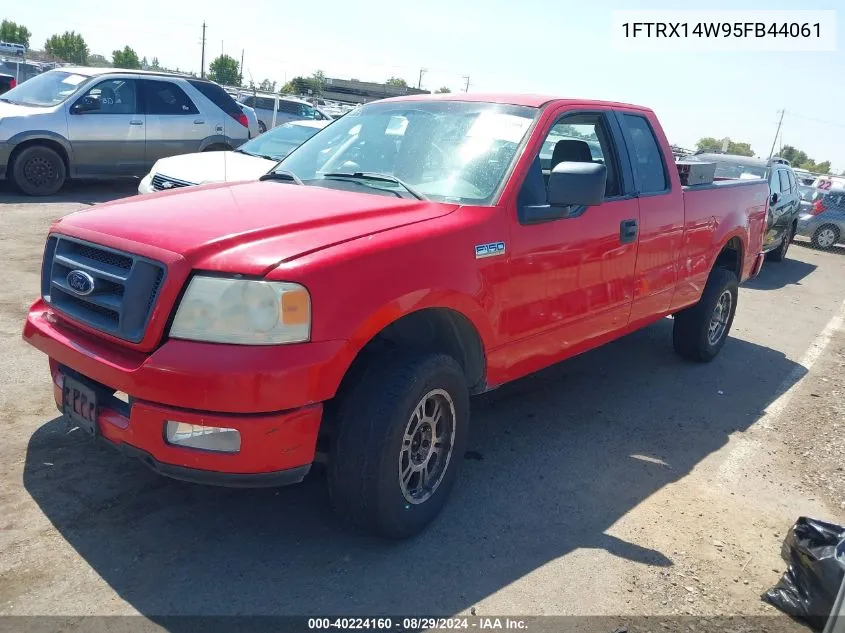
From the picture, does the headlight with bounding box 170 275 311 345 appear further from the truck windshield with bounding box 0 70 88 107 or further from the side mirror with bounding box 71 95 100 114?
the truck windshield with bounding box 0 70 88 107

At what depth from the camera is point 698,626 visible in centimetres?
306

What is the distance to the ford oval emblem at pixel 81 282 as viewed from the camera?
314 cm

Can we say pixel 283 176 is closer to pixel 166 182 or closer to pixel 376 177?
pixel 376 177

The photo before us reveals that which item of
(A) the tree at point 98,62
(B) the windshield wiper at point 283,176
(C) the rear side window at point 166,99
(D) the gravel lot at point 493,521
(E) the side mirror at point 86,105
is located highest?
(A) the tree at point 98,62

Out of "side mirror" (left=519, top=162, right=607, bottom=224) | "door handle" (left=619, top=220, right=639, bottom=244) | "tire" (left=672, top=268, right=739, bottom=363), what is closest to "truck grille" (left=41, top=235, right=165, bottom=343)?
"side mirror" (left=519, top=162, right=607, bottom=224)

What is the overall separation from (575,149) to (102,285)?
288 centimetres

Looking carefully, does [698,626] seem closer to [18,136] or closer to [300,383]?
[300,383]

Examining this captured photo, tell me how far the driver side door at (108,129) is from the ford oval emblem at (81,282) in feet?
29.9

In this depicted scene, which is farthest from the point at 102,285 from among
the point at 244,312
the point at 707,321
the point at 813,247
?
the point at 813,247

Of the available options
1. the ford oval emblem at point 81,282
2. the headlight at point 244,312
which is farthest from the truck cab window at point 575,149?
the ford oval emblem at point 81,282

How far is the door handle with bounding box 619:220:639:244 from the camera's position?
463 cm

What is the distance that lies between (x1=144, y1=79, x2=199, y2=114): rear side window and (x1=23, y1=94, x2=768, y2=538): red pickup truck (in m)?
8.17

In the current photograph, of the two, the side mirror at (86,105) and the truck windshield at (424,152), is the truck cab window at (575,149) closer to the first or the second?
the truck windshield at (424,152)

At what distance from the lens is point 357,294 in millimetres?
2984
